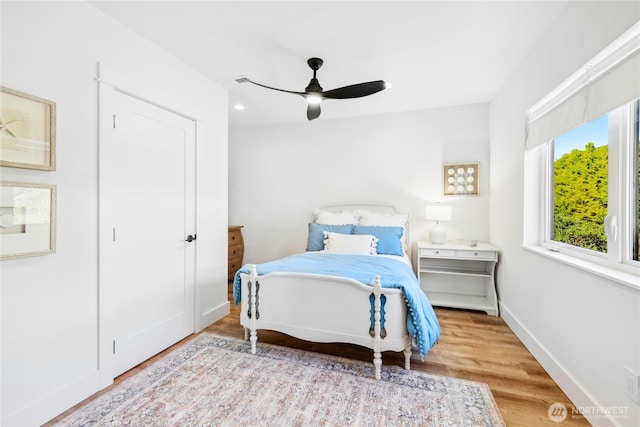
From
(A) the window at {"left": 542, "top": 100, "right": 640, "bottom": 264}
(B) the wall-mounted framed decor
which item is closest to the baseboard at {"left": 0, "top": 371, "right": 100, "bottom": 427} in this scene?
(A) the window at {"left": 542, "top": 100, "right": 640, "bottom": 264}

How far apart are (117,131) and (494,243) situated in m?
4.00

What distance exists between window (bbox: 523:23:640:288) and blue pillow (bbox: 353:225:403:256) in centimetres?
125

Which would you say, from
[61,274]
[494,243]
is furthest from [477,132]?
[61,274]

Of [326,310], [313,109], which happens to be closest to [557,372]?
[326,310]

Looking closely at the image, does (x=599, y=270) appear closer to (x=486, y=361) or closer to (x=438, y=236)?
(x=486, y=361)

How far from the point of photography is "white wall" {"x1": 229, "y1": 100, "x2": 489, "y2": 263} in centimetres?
379

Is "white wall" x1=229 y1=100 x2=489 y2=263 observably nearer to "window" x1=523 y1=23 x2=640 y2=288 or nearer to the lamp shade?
the lamp shade

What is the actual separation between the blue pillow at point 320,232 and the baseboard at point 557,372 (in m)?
1.98

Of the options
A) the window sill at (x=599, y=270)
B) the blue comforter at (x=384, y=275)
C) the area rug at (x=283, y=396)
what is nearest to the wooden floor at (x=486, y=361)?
the area rug at (x=283, y=396)

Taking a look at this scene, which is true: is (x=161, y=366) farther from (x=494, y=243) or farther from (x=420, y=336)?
(x=494, y=243)

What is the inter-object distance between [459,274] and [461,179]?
1.25 meters

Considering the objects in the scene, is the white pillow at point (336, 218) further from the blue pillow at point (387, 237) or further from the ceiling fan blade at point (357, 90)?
the ceiling fan blade at point (357, 90)

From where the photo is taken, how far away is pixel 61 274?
5.68 ft

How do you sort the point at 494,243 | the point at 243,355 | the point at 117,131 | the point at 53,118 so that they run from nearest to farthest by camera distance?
the point at 53,118
the point at 117,131
the point at 243,355
the point at 494,243
